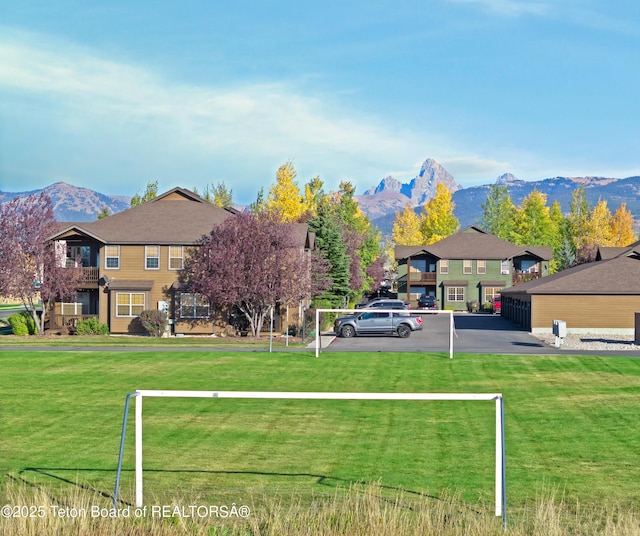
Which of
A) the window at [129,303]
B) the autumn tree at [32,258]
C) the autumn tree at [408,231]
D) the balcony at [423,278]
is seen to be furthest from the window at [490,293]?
the autumn tree at [32,258]

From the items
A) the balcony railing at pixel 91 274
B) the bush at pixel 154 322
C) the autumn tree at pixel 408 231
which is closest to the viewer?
the bush at pixel 154 322

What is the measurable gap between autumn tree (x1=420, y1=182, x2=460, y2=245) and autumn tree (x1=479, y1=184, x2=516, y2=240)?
20.2 feet

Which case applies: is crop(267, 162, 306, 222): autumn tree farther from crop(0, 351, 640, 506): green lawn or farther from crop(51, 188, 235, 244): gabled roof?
crop(0, 351, 640, 506): green lawn

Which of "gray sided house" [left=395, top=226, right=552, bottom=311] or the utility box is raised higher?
"gray sided house" [left=395, top=226, right=552, bottom=311]

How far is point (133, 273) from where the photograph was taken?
52000 millimetres

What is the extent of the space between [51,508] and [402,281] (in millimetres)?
84495

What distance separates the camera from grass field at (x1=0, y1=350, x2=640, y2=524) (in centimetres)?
1440

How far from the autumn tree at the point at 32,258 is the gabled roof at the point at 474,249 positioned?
155ft

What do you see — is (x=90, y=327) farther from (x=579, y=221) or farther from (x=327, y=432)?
(x=579, y=221)

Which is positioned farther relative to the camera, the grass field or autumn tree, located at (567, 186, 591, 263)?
autumn tree, located at (567, 186, 591, 263)

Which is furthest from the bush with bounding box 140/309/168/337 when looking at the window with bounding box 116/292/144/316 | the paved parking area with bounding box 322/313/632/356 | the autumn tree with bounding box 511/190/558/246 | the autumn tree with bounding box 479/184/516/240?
the autumn tree with bounding box 479/184/516/240

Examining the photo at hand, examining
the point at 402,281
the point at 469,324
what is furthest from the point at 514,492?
the point at 402,281

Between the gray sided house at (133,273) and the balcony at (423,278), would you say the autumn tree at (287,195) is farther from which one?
the gray sided house at (133,273)

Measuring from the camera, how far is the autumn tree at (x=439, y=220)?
384 ft
